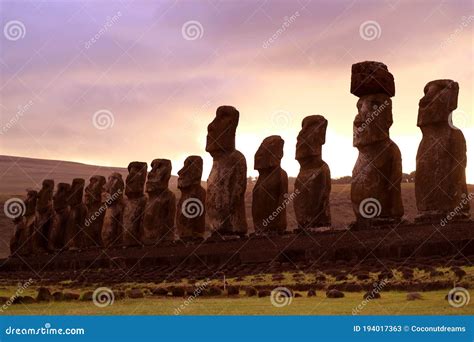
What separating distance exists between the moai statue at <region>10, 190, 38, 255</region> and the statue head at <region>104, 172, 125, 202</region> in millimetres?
5860

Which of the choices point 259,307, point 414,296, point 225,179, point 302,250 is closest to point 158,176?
point 225,179

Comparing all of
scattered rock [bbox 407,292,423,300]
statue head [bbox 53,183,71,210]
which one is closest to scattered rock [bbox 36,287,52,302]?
scattered rock [bbox 407,292,423,300]

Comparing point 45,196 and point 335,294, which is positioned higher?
point 45,196

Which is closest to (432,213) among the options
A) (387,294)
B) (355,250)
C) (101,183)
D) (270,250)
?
(355,250)

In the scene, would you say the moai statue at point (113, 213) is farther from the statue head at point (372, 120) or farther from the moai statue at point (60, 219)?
Result: the statue head at point (372, 120)

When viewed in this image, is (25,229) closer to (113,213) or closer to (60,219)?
(60,219)

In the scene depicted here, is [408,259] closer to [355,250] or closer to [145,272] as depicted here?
[355,250]

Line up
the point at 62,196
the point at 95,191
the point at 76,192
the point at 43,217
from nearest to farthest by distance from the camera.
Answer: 1. the point at 95,191
2. the point at 76,192
3. the point at 62,196
4. the point at 43,217

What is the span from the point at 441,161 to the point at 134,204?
1368 centimetres

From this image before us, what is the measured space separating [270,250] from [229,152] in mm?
5318

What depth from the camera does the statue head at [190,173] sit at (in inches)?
1021

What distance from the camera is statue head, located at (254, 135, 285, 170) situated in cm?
2288

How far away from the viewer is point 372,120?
19484mm

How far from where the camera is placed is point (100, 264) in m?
27.0
